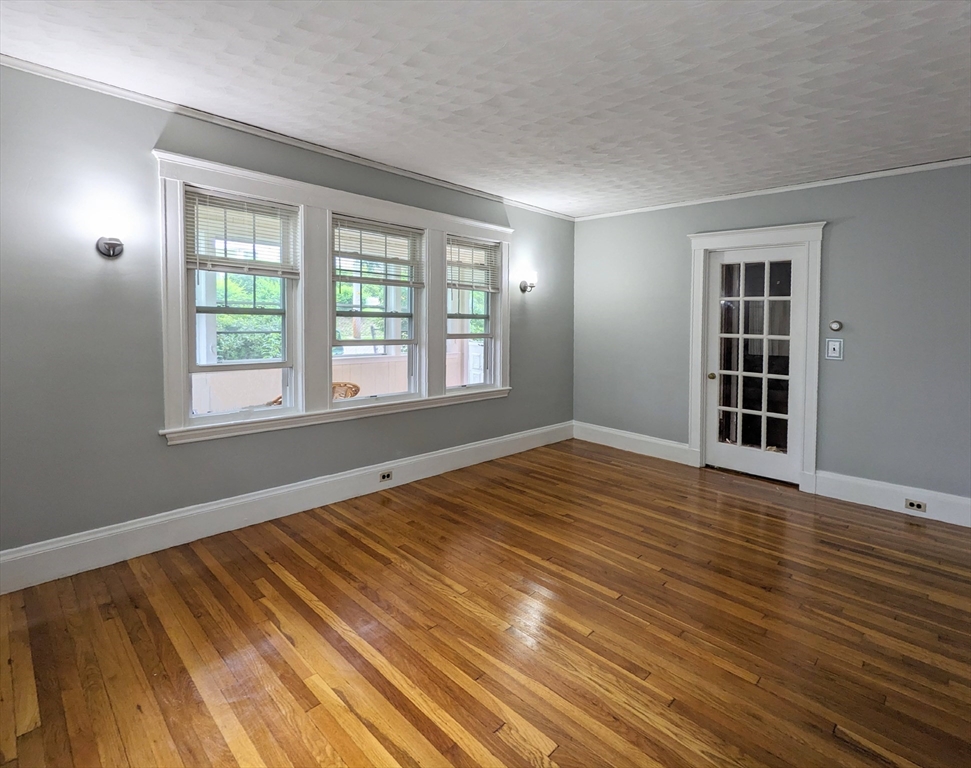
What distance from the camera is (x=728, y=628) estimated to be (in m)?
2.51

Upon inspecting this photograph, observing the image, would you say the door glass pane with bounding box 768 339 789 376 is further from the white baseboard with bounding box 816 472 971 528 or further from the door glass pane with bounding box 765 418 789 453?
the white baseboard with bounding box 816 472 971 528

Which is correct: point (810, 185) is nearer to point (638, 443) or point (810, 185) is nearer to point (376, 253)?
point (638, 443)

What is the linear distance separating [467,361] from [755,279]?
2927 millimetres

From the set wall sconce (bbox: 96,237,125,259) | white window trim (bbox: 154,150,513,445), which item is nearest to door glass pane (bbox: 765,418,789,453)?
white window trim (bbox: 154,150,513,445)

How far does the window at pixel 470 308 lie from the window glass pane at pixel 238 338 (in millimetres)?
1688

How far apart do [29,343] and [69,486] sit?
0.81 m

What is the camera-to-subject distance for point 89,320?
2.93 meters

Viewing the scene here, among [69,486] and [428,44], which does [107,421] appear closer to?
[69,486]

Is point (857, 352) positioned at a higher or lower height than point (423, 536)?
higher

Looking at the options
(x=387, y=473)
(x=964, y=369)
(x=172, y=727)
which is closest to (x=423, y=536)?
(x=387, y=473)

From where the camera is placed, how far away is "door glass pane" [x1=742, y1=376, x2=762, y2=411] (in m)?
4.94

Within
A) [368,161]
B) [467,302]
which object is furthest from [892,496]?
[368,161]

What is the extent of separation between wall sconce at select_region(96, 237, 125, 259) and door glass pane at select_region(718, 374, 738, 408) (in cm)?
508

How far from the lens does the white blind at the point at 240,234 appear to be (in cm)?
329
